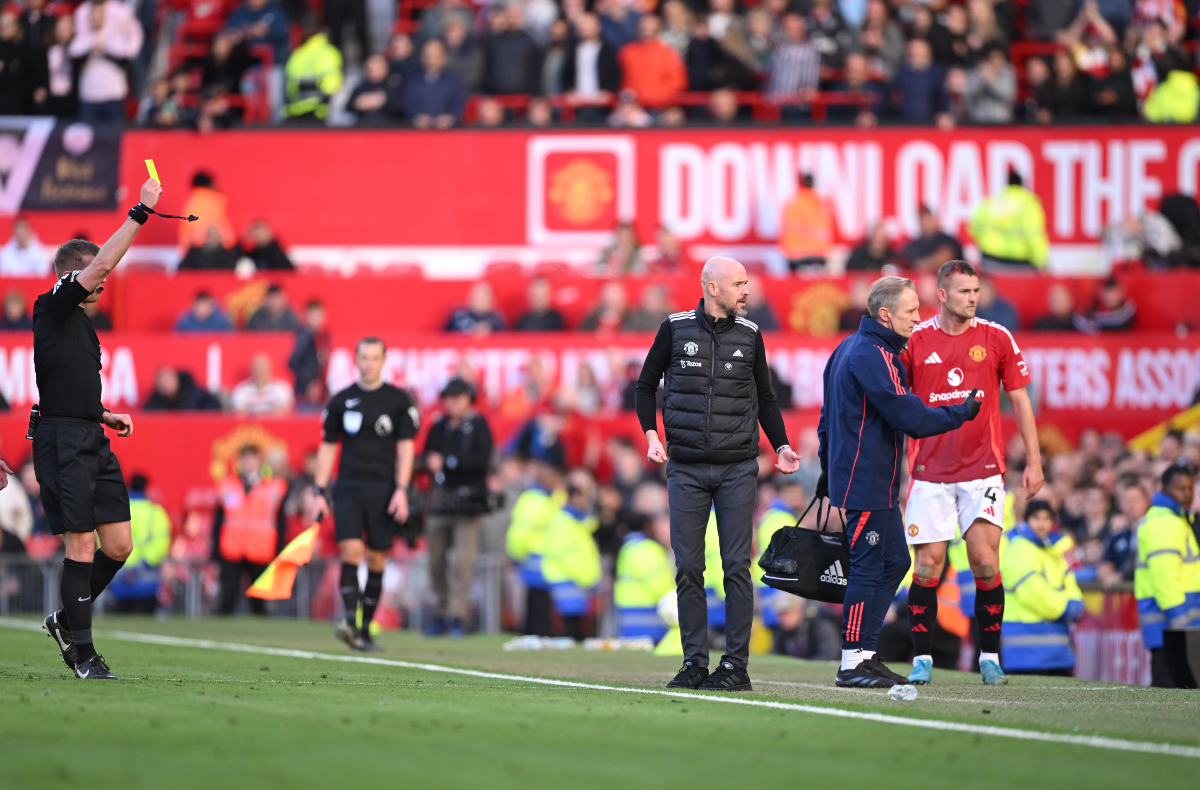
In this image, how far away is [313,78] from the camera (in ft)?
77.2

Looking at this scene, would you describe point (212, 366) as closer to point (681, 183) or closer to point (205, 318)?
point (205, 318)

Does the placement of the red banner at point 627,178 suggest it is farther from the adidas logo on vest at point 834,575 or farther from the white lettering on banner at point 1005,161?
the adidas logo on vest at point 834,575

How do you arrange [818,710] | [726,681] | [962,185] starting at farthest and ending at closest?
[962,185], [726,681], [818,710]

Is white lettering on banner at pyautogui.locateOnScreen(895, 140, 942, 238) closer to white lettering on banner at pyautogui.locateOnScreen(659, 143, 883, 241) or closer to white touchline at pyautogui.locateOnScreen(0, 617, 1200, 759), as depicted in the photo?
white lettering on banner at pyautogui.locateOnScreen(659, 143, 883, 241)

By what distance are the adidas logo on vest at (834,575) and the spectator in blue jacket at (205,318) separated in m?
12.6

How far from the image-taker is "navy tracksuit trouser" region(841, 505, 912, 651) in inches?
335

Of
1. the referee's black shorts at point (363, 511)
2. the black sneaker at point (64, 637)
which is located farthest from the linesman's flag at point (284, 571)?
the black sneaker at point (64, 637)

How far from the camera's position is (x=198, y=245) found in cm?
2134

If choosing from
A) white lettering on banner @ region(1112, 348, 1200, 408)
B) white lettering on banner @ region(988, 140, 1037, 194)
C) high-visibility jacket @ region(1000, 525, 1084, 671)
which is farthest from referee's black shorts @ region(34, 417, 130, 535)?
white lettering on banner @ region(988, 140, 1037, 194)

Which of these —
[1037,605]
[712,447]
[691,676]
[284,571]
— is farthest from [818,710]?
[284,571]

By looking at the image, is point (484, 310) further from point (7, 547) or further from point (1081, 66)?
point (1081, 66)

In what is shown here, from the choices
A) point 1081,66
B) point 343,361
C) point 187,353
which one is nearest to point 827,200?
point 1081,66

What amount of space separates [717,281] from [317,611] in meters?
9.85

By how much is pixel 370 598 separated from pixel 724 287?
496cm
